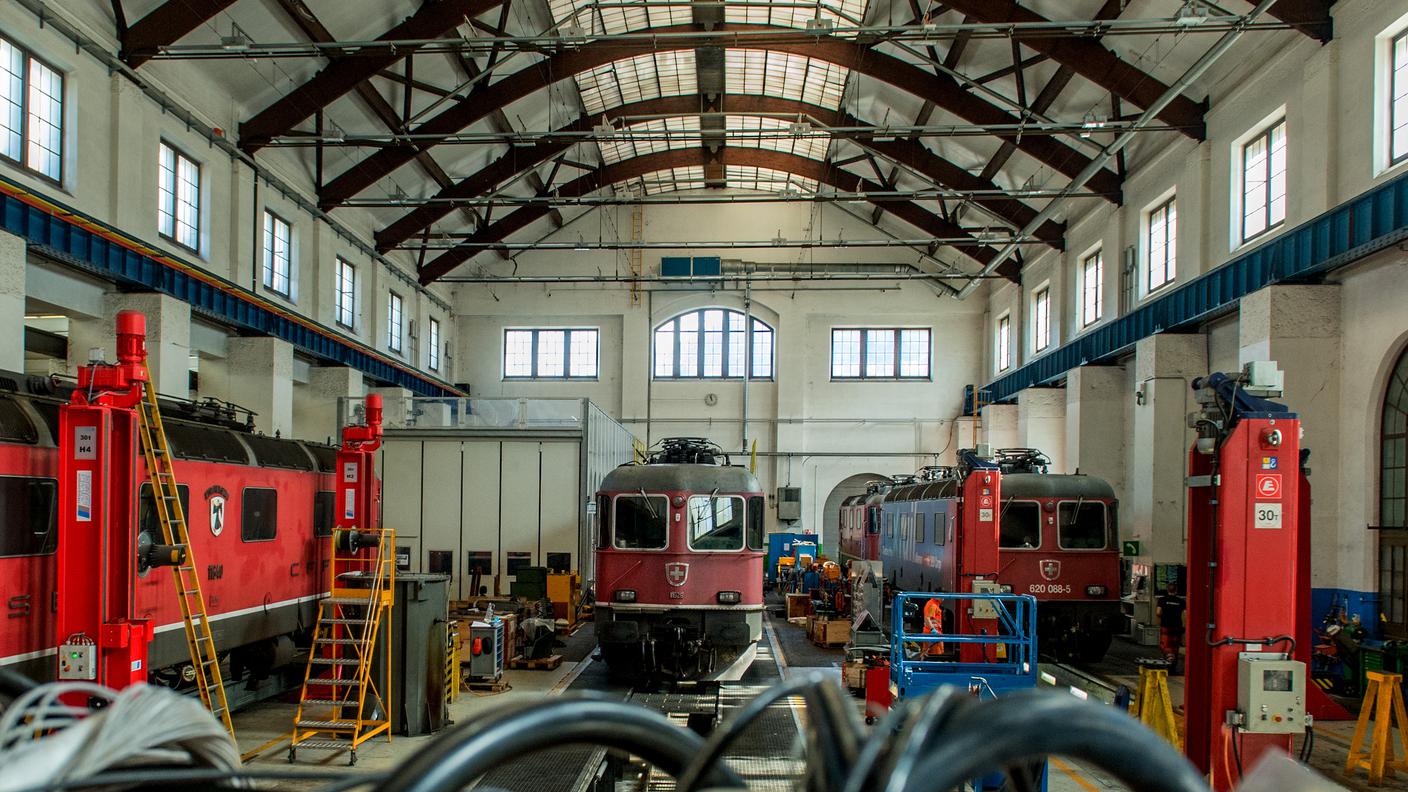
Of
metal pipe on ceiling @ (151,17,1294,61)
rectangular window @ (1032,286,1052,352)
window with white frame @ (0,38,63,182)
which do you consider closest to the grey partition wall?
metal pipe on ceiling @ (151,17,1294,61)

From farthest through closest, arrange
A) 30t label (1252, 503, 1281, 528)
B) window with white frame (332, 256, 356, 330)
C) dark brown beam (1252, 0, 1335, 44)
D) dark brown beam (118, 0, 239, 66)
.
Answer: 1. window with white frame (332, 256, 356, 330)
2. dark brown beam (118, 0, 239, 66)
3. dark brown beam (1252, 0, 1335, 44)
4. 30t label (1252, 503, 1281, 528)

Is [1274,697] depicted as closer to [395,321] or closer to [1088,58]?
[1088,58]

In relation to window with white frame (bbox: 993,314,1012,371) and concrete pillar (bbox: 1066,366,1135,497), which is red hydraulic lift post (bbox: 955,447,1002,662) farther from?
window with white frame (bbox: 993,314,1012,371)

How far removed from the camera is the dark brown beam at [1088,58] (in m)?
17.0

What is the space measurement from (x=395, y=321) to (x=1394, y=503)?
78.1 feet

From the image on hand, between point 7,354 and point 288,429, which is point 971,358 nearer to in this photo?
point 288,429

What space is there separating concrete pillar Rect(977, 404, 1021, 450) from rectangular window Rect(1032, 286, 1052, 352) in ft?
9.86

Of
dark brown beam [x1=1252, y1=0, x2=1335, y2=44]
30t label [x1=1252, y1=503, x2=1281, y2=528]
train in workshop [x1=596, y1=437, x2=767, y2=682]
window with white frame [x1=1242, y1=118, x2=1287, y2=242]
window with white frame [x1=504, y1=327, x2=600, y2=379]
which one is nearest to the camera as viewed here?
30t label [x1=1252, y1=503, x2=1281, y2=528]

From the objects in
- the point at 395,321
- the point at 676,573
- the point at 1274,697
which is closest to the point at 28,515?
the point at 676,573

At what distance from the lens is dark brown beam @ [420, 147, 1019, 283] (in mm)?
28547

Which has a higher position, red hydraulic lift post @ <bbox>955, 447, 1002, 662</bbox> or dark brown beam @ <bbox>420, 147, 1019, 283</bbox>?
dark brown beam @ <bbox>420, 147, 1019, 283</bbox>

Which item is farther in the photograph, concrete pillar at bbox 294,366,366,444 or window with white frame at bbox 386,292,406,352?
window with white frame at bbox 386,292,406,352

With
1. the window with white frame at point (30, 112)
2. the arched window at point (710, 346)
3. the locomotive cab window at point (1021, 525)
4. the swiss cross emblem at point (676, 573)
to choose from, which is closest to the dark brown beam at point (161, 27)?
the window with white frame at point (30, 112)

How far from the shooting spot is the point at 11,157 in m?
12.4
